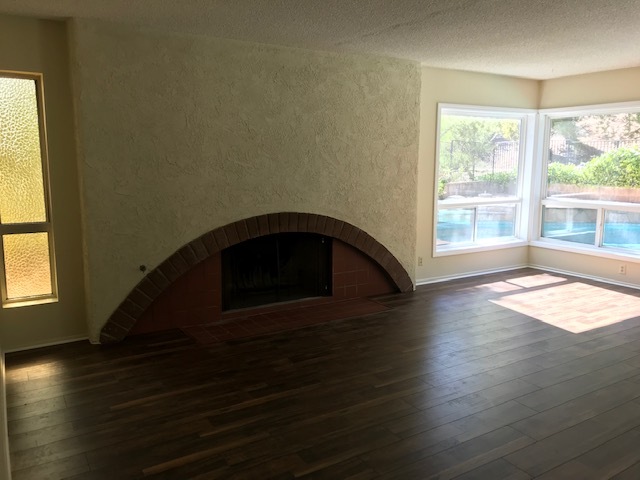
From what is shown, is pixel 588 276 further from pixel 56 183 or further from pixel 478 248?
pixel 56 183

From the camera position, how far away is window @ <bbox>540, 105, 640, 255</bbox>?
5.92 meters

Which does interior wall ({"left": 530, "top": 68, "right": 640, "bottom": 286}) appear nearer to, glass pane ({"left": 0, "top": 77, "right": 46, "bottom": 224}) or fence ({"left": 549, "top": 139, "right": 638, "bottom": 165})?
fence ({"left": 549, "top": 139, "right": 638, "bottom": 165})

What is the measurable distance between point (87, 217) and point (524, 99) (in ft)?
17.5

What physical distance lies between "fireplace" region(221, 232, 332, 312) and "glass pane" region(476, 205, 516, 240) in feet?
7.98

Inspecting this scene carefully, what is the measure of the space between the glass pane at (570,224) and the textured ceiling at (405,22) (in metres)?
2.03

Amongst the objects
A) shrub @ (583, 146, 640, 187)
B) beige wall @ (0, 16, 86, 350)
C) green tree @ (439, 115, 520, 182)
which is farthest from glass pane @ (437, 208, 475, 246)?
beige wall @ (0, 16, 86, 350)

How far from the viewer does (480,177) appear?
6.47 metres

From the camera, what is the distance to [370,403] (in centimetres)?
306

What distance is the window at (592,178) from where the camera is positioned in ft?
19.4

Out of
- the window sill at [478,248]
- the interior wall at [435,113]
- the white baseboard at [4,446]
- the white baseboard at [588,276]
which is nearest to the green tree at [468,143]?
the interior wall at [435,113]

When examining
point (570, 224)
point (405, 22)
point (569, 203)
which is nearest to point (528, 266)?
point (570, 224)

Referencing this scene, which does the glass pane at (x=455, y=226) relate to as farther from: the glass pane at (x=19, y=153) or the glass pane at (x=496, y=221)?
the glass pane at (x=19, y=153)

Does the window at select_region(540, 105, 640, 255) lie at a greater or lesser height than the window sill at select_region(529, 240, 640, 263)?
greater

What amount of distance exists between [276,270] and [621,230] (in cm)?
411
